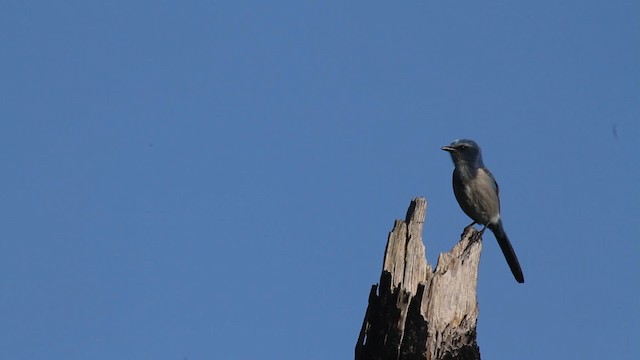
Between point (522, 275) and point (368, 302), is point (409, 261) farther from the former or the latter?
point (522, 275)

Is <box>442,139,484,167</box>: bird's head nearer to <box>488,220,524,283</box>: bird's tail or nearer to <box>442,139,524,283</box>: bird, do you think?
<box>442,139,524,283</box>: bird

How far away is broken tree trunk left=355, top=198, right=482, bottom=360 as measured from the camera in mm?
6844

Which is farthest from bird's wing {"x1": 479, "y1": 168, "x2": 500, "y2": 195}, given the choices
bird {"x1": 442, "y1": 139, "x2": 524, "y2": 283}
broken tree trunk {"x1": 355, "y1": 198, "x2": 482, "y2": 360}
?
broken tree trunk {"x1": 355, "y1": 198, "x2": 482, "y2": 360}

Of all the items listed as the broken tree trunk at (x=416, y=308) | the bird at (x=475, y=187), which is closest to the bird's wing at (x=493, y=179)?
the bird at (x=475, y=187)

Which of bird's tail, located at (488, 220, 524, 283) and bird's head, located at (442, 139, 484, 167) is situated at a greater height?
bird's head, located at (442, 139, 484, 167)

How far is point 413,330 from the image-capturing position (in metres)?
6.84

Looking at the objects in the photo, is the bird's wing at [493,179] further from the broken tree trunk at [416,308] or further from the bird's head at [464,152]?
the broken tree trunk at [416,308]

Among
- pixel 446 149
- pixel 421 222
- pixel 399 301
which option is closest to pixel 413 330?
pixel 399 301

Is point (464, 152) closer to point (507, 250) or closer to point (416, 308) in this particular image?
point (507, 250)

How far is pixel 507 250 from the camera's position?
37.6ft

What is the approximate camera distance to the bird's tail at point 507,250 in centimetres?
1129

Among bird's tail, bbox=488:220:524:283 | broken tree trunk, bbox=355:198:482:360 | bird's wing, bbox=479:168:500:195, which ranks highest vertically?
bird's wing, bbox=479:168:500:195

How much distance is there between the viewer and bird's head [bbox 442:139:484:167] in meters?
11.0

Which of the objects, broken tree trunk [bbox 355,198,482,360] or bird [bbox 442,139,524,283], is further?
bird [bbox 442,139,524,283]
